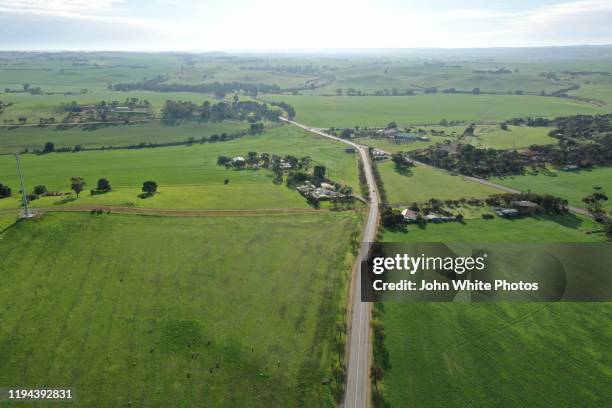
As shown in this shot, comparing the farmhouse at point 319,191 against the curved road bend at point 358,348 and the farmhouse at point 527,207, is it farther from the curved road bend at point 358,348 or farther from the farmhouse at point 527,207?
the farmhouse at point 527,207

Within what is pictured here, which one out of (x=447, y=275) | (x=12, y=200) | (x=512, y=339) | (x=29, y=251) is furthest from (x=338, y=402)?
(x=12, y=200)

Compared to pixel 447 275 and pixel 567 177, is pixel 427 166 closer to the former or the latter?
pixel 567 177

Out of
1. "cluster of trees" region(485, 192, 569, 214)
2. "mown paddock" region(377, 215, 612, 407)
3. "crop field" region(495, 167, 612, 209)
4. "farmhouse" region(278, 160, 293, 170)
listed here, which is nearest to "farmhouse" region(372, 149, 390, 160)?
"farmhouse" region(278, 160, 293, 170)

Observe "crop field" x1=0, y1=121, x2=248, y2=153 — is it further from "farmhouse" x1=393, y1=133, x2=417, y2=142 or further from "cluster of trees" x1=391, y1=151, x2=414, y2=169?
"cluster of trees" x1=391, y1=151, x2=414, y2=169

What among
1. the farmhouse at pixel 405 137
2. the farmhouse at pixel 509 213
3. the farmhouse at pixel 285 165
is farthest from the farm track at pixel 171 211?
the farmhouse at pixel 405 137

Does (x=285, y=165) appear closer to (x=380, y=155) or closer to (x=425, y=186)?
(x=380, y=155)

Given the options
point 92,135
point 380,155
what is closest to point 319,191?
point 380,155
